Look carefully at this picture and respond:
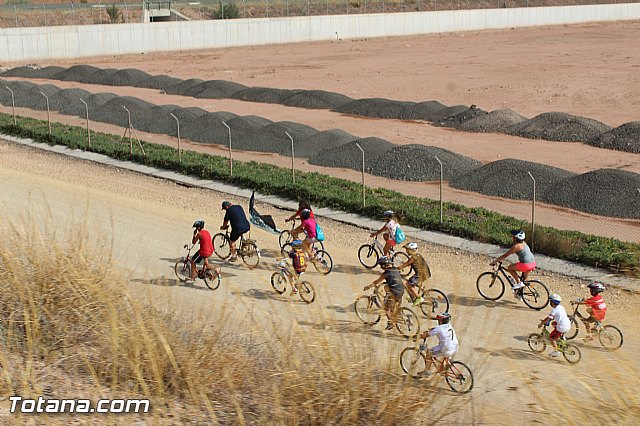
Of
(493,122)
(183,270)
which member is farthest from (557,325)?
(493,122)

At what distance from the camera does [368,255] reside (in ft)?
62.4

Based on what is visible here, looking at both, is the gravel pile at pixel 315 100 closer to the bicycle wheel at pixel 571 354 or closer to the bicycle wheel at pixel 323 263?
the bicycle wheel at pixel 323 263

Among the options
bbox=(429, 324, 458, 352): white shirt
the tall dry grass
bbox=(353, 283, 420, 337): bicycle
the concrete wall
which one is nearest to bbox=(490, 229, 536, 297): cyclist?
bbox=(353, 283, 420, 337): bicycle

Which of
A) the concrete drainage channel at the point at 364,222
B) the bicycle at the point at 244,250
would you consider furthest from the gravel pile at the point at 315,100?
the bicycle at the point at 244,250

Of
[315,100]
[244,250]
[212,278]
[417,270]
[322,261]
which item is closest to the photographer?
[417,270]

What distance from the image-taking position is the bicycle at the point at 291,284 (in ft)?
51.2

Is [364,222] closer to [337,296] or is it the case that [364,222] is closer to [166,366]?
[337,296]

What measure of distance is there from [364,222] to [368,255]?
4092 mm

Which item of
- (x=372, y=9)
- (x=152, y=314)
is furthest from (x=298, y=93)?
(x=372, y=9)

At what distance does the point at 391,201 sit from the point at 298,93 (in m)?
25.3

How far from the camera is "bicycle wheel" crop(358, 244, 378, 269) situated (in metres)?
18.9

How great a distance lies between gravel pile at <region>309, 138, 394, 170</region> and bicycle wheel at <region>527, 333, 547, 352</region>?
16.5 metres

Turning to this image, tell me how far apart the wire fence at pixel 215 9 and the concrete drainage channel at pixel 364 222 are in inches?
2056

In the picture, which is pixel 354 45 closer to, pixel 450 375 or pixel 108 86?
pixel 108 86
